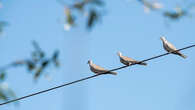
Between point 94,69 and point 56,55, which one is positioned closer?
point 56,55

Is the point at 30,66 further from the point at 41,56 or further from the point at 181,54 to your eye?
the point at 181,54

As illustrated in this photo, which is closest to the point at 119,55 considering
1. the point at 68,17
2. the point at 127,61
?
the point at 127,61

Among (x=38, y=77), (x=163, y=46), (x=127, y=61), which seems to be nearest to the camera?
(x=38, y=77)

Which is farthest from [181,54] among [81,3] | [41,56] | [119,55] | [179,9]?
[41,56]

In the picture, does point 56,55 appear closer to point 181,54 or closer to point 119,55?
point 119,55

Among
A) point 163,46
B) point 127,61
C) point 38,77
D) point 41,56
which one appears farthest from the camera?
point 163,46

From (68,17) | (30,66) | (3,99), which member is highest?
(68,17)

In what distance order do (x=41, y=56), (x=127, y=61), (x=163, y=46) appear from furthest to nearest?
1. (x=163, y=46)
2. (x=127, y=61)
3. (x=41, y=56)

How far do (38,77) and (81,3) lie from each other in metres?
1.58

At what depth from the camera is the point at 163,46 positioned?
801 cm

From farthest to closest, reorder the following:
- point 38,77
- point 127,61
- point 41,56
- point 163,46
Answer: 1. point 163,46
2. point 127,61
3. point 41,56
4. point 38,77

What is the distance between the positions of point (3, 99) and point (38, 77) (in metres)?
0.93

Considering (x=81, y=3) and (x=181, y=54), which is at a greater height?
(x=81, y=3)

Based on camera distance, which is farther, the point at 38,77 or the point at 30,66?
the point at 30,66
